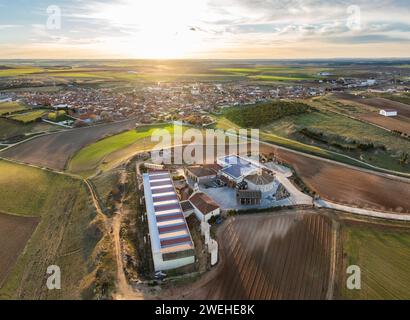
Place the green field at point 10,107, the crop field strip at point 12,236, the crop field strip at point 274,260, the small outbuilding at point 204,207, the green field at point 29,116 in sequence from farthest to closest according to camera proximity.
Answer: the green field at point 10,107, the green field at point 29,116, the small outbuilding at point 204,207, the crop field strip at point 12,236, the crop field strip at point 274,260

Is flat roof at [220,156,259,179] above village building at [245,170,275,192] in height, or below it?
above

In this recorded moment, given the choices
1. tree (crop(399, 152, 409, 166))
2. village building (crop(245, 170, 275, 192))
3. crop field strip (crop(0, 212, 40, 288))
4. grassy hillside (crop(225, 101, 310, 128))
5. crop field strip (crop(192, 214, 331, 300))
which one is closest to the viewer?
crop field strip (crop(192, 214, 331, 300))

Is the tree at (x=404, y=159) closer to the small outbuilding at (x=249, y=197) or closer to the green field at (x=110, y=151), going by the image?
the small outbuilding at (x=249, y=197)

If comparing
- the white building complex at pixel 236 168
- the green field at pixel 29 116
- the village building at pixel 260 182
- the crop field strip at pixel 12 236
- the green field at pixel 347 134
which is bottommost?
the crop field strip at pixel 12 236

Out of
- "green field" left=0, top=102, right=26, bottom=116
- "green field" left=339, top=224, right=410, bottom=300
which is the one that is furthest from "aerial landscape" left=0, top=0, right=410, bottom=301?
"green field" left=0, top=102, right=26, bottom=116

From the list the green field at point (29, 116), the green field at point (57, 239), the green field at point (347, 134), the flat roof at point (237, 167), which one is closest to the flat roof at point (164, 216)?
the green field at point (57, 239)

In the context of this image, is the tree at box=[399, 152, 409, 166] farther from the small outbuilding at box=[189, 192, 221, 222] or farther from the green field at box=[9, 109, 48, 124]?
the green field at box=[9, 109, 48, 124]

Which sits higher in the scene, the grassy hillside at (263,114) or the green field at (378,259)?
the grassy hillside at (263,114)
